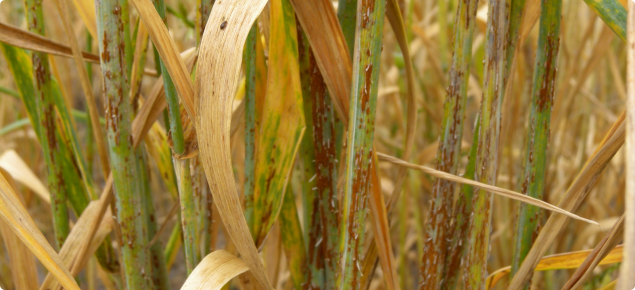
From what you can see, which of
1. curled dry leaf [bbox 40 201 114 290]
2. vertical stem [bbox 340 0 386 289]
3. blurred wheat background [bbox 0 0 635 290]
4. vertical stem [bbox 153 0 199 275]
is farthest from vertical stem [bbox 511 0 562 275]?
curled dry leaf [bbox 40 201 114 290]

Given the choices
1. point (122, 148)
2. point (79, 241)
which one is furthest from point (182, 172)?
point (79, 241)

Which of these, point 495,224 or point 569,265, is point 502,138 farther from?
point 495,224

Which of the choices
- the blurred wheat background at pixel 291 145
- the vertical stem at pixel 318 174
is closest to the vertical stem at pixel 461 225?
the blurred wheat background at pixel 291 145

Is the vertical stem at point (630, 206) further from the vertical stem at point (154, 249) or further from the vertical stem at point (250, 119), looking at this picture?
the vertical stem at point (154, 249)

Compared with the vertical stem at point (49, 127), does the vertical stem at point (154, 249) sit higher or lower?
lower

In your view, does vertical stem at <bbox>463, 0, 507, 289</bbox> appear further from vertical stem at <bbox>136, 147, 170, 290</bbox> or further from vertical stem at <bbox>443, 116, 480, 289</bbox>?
vertical stem at <bbox>136, 147, 170, 290</bbox>
